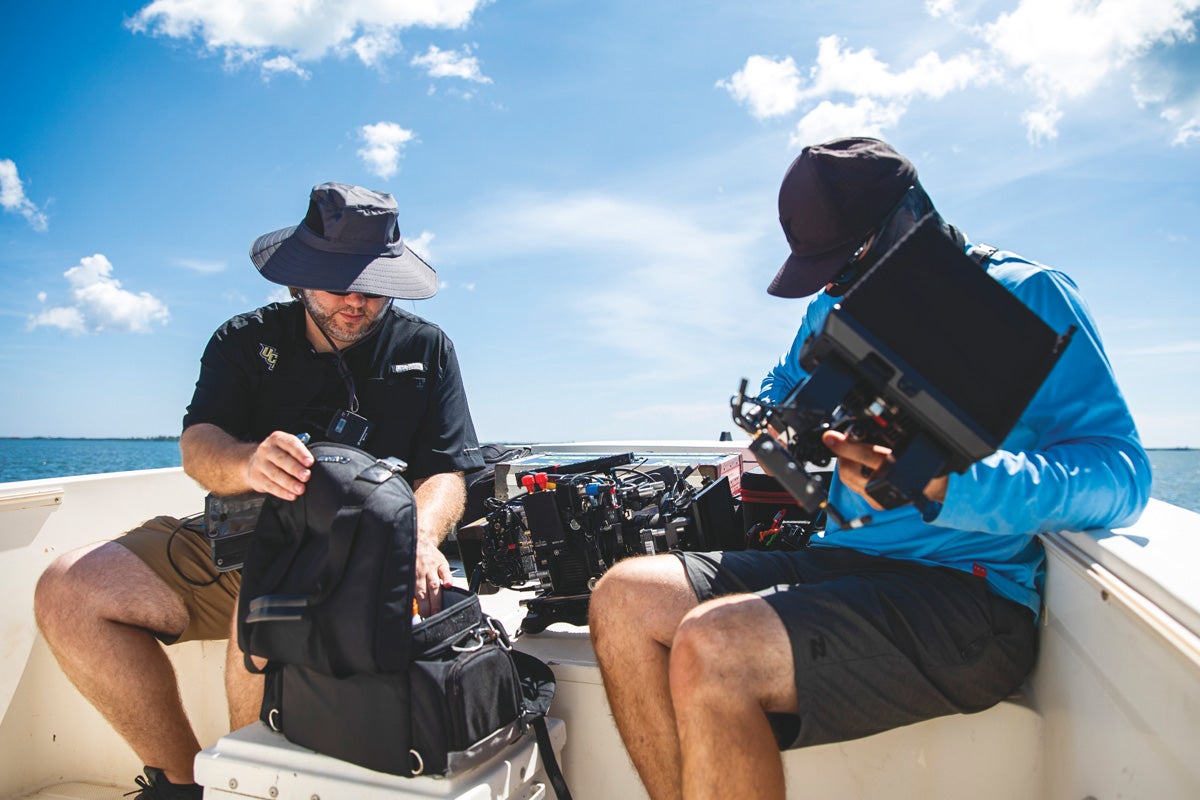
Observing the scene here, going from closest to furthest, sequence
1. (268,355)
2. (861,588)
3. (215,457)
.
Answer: (861,588) → (215,457) → (268,355)

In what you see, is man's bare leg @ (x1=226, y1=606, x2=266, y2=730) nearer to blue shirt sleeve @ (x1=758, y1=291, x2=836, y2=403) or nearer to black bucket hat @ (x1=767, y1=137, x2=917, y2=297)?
blue shirt sleeve @ (x1=758, y1=291, x2=836, y2=403)

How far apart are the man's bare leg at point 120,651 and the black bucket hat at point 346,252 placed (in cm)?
94

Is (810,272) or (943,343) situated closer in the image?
(943,343)

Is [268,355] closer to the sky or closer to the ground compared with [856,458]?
closer to the sky

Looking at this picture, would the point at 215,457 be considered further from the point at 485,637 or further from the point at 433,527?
the point at 485,637

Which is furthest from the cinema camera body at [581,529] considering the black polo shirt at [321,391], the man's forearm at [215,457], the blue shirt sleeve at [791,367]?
the man's forearm at [215,457]

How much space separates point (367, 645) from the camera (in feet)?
4.56

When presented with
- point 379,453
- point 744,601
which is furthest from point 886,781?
point 379,453

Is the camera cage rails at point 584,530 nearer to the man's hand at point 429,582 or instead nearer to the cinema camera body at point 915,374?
the man's hand at point 429,582

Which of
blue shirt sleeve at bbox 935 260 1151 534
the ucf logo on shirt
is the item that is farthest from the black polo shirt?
blue shirt sleeve at bbox 935 260 1151 534

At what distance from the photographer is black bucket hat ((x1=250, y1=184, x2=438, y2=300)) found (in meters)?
2.19

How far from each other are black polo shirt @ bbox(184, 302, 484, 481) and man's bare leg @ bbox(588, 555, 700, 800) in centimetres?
94

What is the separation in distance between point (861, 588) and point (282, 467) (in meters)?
1.20

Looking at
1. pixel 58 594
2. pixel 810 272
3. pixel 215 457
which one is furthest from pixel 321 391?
pixel 810 272
